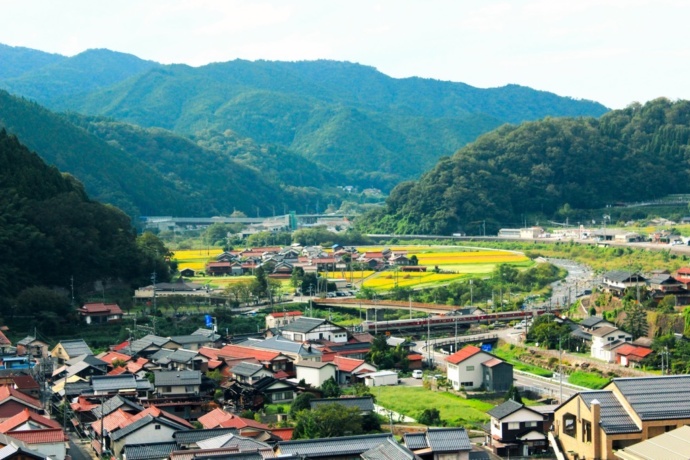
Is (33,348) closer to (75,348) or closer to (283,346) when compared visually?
(75,348)

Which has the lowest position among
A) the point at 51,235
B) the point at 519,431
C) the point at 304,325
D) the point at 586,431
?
the point at 519,431

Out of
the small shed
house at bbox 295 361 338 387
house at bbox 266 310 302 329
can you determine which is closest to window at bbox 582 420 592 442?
the small shed

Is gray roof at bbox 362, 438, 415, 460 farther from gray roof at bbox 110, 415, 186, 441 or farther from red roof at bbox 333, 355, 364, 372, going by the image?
red roof at bbox 333, 355, 364, 372

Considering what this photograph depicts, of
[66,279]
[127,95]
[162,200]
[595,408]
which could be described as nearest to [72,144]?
[162,200]

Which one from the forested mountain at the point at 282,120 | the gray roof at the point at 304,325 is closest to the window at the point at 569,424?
the gray roof at the point at 304,325

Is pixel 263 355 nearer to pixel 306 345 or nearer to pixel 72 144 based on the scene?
pixel 306 345

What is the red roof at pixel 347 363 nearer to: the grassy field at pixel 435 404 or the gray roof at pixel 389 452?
the grassy field at pixel 435 404

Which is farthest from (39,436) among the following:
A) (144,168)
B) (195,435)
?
(144,168)
